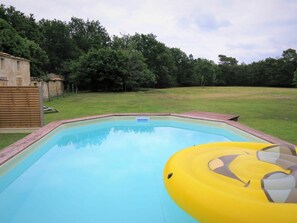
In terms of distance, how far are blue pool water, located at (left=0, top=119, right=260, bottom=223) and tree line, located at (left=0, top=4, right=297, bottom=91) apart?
17448 mm

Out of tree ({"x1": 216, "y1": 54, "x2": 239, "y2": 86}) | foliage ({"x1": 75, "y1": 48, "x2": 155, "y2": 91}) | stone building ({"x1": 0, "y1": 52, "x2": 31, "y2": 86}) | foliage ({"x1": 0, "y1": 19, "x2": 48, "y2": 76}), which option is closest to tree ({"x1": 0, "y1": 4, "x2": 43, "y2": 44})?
foliage ({"x1": 0, "y1": 19, "x2": 48, "y2": 76})

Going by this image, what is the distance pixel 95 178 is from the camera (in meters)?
4.55

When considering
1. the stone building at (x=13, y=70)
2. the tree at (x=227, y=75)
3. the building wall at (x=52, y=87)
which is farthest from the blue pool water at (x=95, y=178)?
the tree at (x=227, y=75)

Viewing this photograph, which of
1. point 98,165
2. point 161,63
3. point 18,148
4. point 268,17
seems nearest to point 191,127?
point 98,165

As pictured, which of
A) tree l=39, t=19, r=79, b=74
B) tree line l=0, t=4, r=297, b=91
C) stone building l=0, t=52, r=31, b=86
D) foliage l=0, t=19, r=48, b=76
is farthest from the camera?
tree l=39, t=19, r=79, b=74

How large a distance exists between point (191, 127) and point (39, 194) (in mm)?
5712

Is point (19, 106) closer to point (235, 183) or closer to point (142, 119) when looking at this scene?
point (142, 119)

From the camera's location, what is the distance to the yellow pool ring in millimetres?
2324

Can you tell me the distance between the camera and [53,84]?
2070cm

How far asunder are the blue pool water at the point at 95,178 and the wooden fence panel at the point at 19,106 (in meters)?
1.01

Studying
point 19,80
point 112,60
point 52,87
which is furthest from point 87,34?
point 19,80

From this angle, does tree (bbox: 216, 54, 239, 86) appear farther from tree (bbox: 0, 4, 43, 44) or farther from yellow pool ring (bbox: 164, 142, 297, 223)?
yellow pool ring (bbox: 164, 142, 297, 223)

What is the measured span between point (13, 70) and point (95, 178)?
46.5 ft

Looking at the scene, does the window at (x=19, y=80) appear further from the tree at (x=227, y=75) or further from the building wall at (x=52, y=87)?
the tree at (x=227, y=75)
